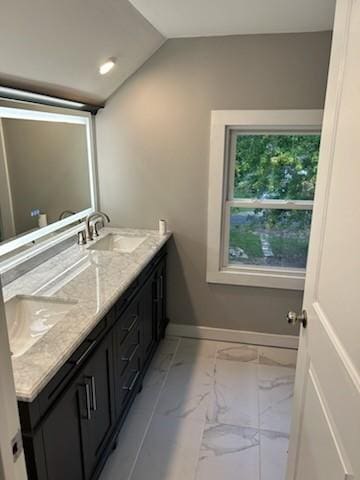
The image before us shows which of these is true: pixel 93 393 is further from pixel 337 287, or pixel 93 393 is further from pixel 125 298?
pixel 337 287

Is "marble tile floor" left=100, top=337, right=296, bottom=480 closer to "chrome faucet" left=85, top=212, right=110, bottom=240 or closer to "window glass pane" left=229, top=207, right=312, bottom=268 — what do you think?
"window glass pane" left=229, top=207, right=312, bottom=268

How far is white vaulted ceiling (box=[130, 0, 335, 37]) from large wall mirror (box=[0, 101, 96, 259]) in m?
0.85

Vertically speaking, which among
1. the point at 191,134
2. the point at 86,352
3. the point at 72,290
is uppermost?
the point at 191,134

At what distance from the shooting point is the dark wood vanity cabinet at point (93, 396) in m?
1.17

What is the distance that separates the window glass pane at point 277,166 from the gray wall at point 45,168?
3.89 feet

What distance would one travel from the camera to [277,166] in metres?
2.66

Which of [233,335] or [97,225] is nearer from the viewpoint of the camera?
[97,225]

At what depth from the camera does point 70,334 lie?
1365mm

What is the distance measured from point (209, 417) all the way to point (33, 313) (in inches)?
49.9

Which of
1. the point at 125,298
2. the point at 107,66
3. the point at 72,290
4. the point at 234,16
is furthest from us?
the point at 107,66

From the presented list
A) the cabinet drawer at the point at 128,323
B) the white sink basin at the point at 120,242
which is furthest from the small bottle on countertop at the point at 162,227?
the cabinet drawer at the point at 128,323

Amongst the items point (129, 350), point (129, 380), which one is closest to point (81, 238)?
point (129, 350)

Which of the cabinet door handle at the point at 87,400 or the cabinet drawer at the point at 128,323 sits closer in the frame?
the cabinet door handle at the point at 87,400

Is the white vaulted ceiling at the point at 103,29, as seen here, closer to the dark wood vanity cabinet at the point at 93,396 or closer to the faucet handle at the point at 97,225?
the faucet handle at the point at 97,225
